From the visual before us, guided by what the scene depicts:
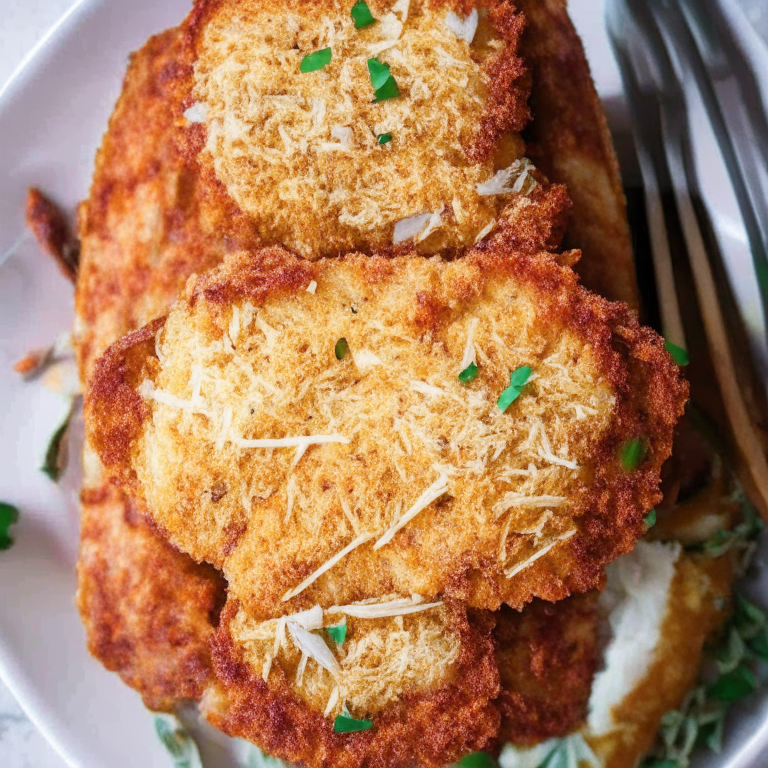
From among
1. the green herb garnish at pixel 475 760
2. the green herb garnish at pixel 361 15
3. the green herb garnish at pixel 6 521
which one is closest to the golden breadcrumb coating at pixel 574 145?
the green herb garnish at pixel 361 15

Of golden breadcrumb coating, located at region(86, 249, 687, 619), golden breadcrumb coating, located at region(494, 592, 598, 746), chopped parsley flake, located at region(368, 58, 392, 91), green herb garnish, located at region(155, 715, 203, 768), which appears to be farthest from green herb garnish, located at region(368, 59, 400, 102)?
green herb garnish, located at region(155, 715, 203, 768)

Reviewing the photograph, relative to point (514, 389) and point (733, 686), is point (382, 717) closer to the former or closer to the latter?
point (514, 389)

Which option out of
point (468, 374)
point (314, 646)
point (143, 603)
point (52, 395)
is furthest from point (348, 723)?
point (52, 395)

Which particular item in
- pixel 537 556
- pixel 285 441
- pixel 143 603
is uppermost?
pixel 285 441

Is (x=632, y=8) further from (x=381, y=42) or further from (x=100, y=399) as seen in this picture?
(x=100, y=399)

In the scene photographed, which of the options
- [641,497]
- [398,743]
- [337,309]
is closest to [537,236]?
[337,309]

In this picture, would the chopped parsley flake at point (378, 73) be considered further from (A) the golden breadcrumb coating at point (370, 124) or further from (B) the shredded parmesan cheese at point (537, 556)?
(B) the shredded parmesan cheese at point (537, 556)

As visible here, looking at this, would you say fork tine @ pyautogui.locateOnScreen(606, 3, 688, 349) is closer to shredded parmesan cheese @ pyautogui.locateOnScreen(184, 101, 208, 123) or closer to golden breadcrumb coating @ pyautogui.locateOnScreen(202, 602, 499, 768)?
golden breadcrumb coating @ pyautogui.locateOnScreen(202, 602, 499, 768)
